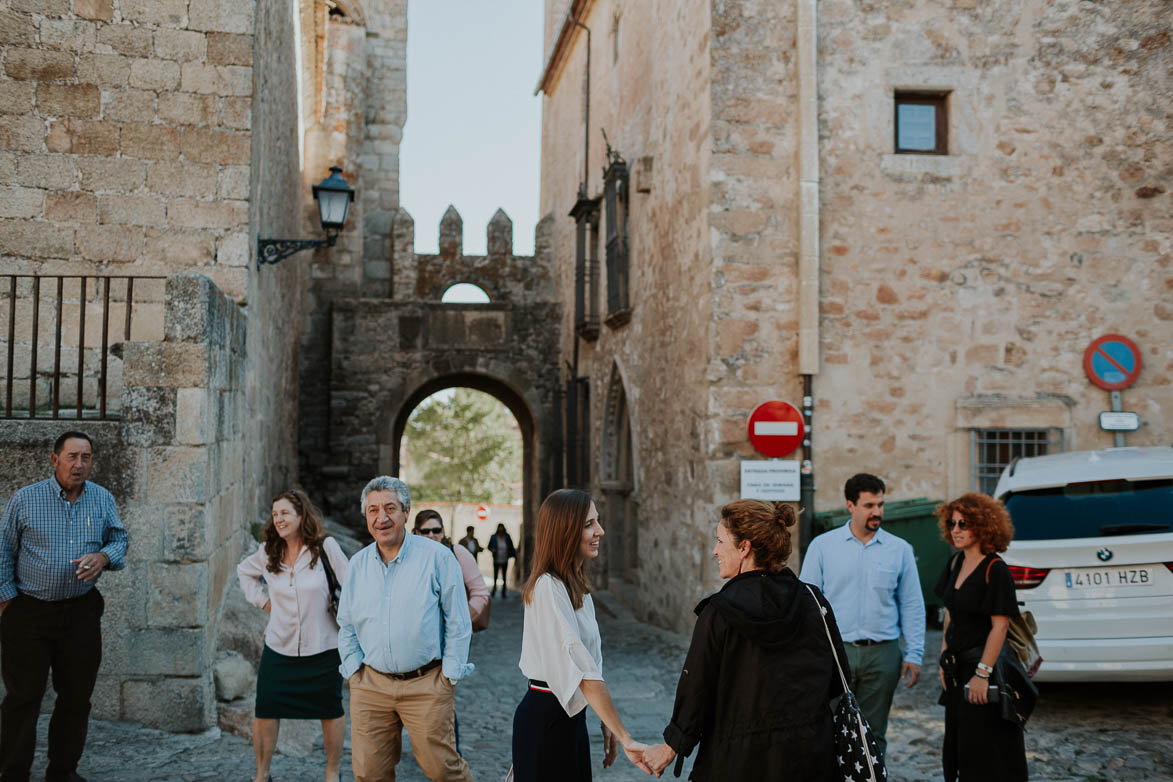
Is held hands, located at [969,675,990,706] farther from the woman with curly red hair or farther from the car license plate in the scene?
the car license plate

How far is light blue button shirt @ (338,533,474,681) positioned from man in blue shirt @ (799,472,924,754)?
1612mm

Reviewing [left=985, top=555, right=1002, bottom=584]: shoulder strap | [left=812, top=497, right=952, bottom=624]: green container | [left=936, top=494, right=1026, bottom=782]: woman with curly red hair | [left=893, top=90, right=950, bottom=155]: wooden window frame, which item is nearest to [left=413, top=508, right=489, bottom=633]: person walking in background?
[left=936, top=494, right=1026, bottom=782]: woman with curly red hair

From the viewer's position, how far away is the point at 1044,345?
866 centimetres

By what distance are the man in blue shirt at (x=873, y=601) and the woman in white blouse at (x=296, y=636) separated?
205cm

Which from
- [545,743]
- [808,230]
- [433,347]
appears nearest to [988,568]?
[545,743]

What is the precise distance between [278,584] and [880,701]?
2554 millimetres

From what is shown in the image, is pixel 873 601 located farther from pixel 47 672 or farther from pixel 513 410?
pixel 513 410

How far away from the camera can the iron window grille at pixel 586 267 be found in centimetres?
1403

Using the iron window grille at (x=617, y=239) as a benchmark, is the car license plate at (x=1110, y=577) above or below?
below

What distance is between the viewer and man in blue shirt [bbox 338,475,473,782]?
3422 mm

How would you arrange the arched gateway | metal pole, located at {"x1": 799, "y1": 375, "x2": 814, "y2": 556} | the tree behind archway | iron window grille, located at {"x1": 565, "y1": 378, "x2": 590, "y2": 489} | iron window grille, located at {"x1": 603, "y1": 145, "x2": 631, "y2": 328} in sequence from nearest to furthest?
1. metal pole, located at {"x1": 799, "y1": 375, "x2": 814, "y2": 556}
2. iron window grille, located at {"x1": 603, "y1": 145, "x2": 631, "y2": 328}
3. iron window grille, located at {"x1": 565, "y1": 378, "x2": 590, "y2": 489}
4. the arched gateway
5. the tree behind archway

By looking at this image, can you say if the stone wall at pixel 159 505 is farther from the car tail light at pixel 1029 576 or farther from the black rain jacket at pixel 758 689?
the car tail light at pixel 1029 576

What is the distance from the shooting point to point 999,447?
8.69 meters

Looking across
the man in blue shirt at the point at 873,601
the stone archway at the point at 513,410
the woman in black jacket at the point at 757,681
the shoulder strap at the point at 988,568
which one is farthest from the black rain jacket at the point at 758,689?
the stone archway at the point at 513,410
